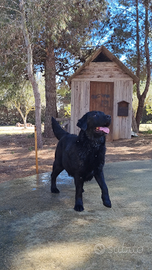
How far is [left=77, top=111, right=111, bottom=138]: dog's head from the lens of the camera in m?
2.96

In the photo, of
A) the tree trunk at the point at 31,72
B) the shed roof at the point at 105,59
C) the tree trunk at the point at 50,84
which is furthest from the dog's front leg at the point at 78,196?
the tree trunk at the point at 50,84

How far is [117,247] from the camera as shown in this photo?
2.20 m

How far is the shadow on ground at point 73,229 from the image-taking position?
2.00 m

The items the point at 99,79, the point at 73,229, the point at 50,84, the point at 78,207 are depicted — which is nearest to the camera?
the point at 73,229

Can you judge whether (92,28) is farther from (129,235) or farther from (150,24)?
(129,235)

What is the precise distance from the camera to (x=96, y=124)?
3.01 metres

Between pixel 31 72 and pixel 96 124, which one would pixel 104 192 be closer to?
pixel 96 124

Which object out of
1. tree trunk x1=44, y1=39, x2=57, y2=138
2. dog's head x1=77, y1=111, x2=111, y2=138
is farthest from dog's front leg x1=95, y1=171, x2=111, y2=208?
tree trunk x1=44, y1=39, x2=57, y2=138

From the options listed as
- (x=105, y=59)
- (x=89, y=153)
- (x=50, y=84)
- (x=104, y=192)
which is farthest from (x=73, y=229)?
(x=50, y=84)

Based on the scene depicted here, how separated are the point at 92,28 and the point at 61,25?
3.72 metres

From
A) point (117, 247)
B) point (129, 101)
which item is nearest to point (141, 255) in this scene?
point (117, 247)

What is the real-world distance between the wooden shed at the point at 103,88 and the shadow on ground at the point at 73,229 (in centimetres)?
704

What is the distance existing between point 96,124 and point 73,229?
4.17ft

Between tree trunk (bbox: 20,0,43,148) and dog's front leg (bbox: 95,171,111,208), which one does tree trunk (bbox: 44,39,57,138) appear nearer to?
tree trunk (bbox: 20,0,43,148)
